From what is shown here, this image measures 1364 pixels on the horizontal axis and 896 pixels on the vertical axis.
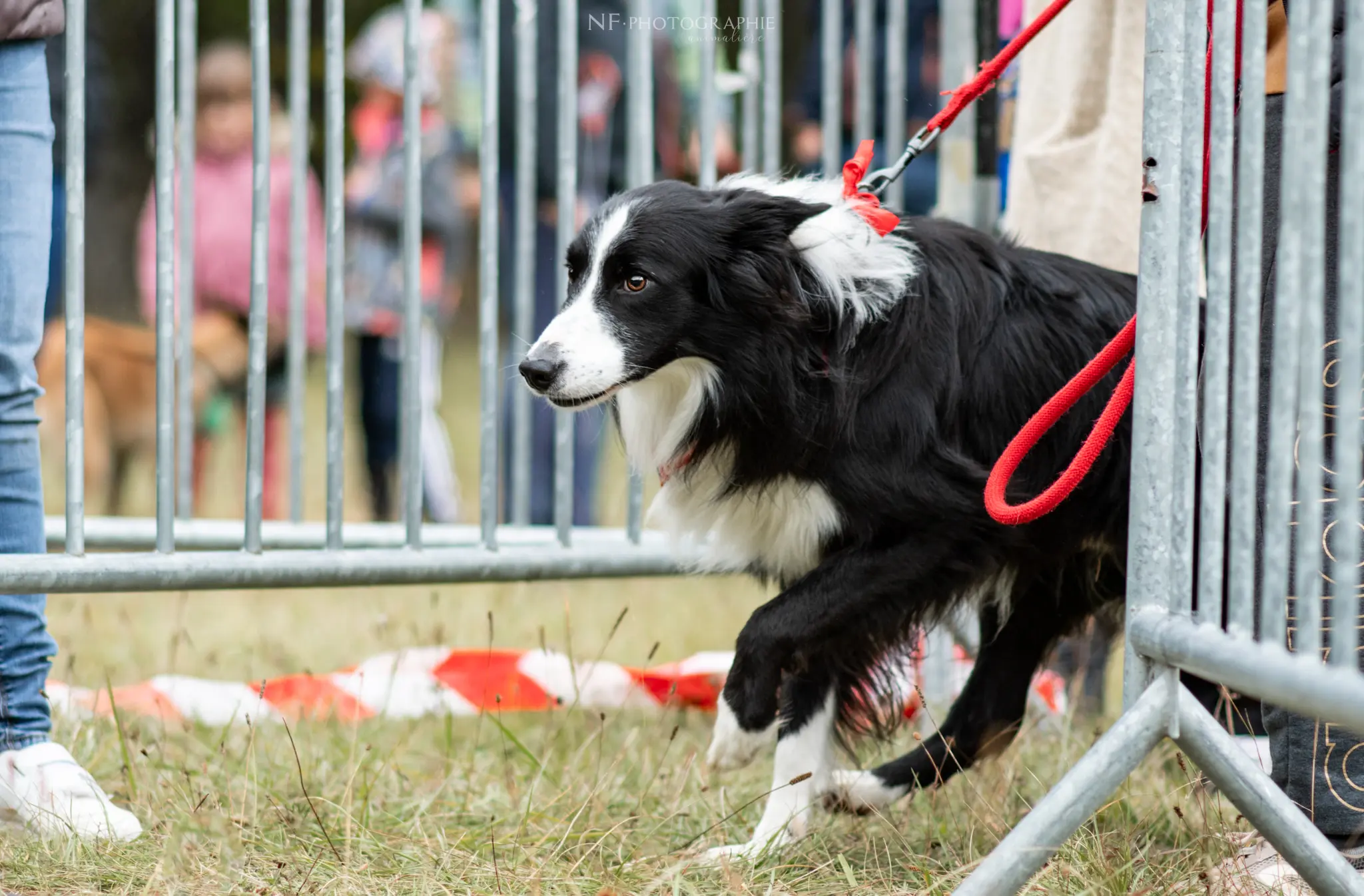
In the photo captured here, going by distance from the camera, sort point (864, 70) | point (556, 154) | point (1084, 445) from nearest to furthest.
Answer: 1. point (1084, 445)
2. point (864, 70)
3. point (556, 154)

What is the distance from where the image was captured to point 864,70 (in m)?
3.34

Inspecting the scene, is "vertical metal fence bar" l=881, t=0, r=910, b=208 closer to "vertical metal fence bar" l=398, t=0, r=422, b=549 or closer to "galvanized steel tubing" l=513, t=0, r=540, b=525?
"galvanized steel tubing" l=513, t=0, r=540, b=525

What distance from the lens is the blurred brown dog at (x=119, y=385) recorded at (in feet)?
19.3

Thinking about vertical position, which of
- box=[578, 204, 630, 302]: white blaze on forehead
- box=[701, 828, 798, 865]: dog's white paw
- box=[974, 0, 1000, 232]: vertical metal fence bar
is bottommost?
box=[701, 828, 798, 865]: dog's white paw

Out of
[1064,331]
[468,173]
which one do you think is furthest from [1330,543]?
[468,173]

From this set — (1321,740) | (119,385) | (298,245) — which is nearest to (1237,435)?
(1321,740)

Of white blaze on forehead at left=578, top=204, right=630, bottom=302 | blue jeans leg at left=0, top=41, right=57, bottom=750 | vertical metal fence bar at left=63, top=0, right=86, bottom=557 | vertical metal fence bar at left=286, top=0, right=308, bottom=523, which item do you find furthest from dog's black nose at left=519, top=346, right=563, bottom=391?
→ vertical metal fence bar at left=286, top=0, right=308, bottom=523

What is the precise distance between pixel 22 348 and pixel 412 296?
66 centimetres

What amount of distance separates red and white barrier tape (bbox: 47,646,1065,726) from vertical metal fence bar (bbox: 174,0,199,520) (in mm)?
518

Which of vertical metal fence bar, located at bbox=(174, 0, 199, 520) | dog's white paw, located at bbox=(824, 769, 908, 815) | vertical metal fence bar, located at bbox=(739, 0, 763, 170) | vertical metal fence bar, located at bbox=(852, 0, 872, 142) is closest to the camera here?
dog's white paw, located at bbox=(824, 769, 908, 815)

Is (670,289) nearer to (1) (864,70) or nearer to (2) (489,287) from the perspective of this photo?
(2) (489,287)

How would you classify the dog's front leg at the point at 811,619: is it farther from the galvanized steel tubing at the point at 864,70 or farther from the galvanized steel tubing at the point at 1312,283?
the galvanized steel tubing at the point at 864,70

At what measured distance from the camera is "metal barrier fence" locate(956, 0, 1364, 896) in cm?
126

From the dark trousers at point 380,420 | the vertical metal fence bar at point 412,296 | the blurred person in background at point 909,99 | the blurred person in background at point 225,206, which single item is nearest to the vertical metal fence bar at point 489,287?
the vertical metal fence bar at point 412,296
